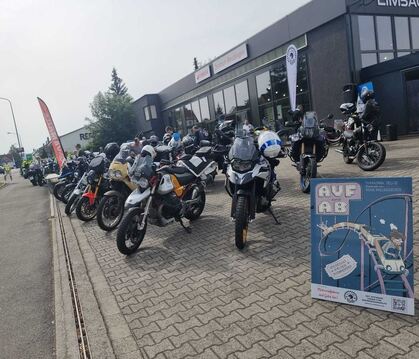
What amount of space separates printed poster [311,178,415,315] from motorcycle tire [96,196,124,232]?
4333 millimetres

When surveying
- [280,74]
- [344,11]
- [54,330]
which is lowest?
[54,330]

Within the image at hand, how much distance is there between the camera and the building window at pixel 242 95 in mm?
22078

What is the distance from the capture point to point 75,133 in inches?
2709

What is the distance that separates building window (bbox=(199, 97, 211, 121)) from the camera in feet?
89.2

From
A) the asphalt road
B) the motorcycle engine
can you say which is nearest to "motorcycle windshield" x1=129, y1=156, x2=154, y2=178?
the motorcycle engine

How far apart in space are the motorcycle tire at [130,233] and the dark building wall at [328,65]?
12.6 m

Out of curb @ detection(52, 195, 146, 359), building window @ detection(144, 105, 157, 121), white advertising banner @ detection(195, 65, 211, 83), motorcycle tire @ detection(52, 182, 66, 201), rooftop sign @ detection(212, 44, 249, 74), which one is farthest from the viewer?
building window @ detection(144, 105, 157, 121)

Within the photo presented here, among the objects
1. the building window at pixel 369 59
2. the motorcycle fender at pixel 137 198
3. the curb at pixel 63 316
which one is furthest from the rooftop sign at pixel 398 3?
the curb at pixel 63 316

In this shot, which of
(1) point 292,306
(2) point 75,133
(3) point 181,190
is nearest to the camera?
(1) point 292,306

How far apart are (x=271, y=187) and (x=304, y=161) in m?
1.67

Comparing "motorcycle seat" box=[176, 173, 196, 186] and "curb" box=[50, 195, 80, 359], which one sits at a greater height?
"motorcycle seat" box=[176, 173, 196, 186]

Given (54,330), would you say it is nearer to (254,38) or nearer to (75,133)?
(254,38)

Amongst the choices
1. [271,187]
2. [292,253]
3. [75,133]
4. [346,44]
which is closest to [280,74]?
[346,44]

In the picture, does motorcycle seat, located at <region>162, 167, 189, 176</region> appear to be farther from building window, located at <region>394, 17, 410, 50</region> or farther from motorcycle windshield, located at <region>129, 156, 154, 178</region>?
building window, located at <region>394, 17, 410, 50</region>
